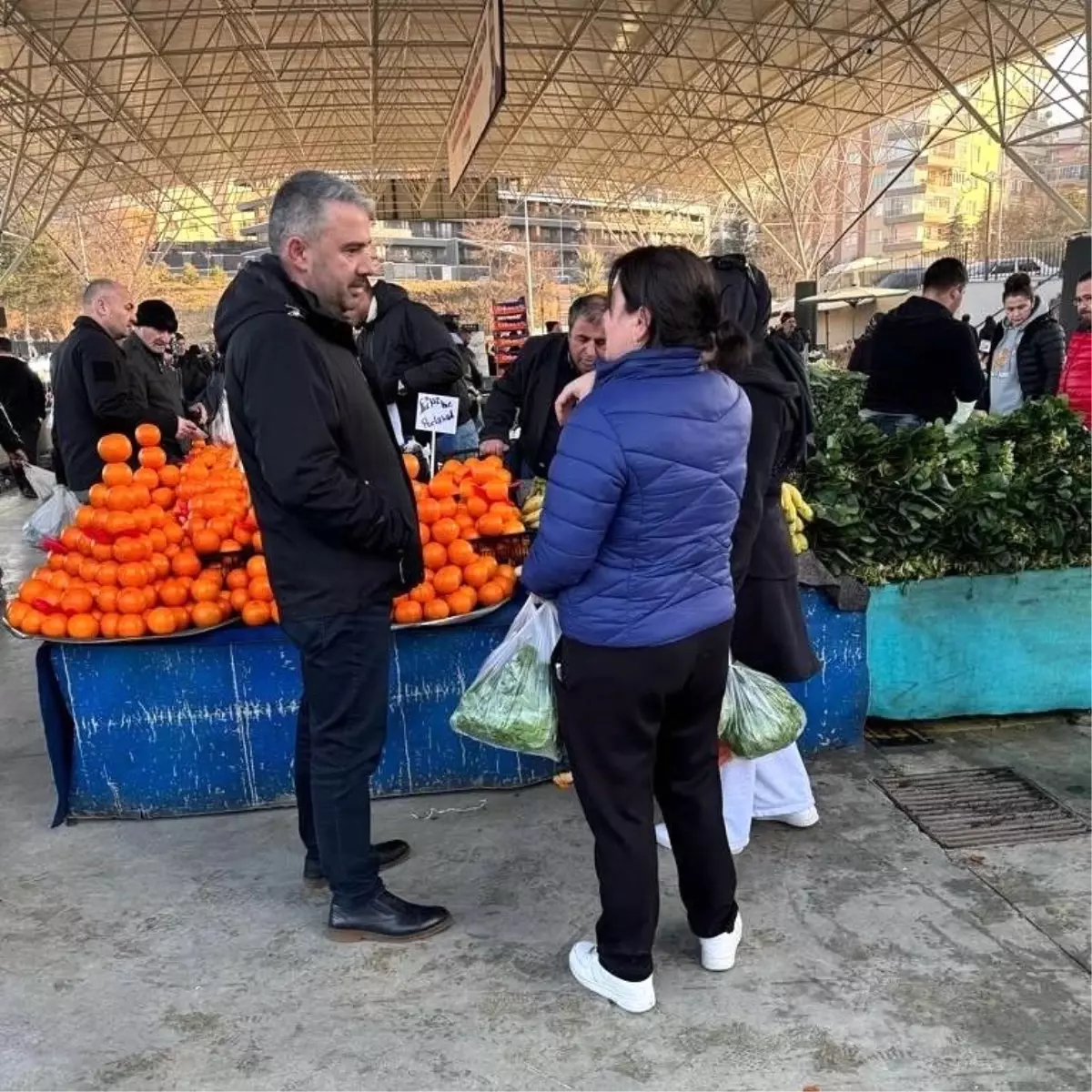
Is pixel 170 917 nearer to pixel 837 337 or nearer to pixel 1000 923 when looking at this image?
pixel 1000 923

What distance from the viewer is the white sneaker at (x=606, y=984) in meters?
2.35

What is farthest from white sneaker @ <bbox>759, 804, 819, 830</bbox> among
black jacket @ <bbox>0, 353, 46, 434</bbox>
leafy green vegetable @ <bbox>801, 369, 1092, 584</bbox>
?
black jacket @ <bbox>0, 353, 46, 434</bbox>

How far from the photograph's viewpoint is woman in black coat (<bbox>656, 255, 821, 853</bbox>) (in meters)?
2.55

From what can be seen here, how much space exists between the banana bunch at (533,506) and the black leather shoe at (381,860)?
1205mm

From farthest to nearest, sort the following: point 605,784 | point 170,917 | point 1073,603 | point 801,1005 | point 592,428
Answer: point 1073,603 < point 170,917 < point 801,1005 < point 605,784 < point 592,428

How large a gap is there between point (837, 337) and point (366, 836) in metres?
32.3

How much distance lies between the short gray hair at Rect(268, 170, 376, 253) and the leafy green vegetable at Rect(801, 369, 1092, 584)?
222 centimetres

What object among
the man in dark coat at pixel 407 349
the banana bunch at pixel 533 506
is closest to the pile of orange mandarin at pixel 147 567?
the banana bunch at pixel 533 506

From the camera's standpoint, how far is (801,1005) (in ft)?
7.80

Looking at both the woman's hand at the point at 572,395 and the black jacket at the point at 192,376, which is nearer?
the woman's hand at the point at 572,395

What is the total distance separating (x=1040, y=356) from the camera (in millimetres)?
6004

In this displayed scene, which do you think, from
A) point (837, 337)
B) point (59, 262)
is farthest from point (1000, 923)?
point (59, 262)

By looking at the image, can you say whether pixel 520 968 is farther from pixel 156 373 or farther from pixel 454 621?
pixel 156 373

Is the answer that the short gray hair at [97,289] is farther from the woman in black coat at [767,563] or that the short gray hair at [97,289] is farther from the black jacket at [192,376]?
the black jacket at [192,376]
